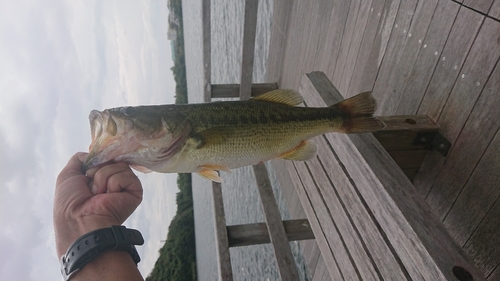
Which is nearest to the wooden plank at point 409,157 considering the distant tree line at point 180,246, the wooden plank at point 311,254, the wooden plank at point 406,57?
the wooden plank at point 406,57

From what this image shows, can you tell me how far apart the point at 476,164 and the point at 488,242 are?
21.4 inches

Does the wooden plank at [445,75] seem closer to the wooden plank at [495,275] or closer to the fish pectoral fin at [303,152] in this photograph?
the wooden plank at [495,275]

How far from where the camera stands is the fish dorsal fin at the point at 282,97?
2381 mm

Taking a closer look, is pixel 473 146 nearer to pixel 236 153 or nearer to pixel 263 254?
pixel 236 153

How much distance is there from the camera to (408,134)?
271 centimetres

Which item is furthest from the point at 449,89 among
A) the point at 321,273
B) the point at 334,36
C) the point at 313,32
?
the point at 321,273

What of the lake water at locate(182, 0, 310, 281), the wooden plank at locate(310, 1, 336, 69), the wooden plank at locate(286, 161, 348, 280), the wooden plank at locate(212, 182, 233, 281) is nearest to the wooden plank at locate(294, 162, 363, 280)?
the wooden plank at locate(286, 161, 348, 280)

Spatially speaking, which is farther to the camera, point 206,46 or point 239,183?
point 239,183

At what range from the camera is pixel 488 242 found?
94.3 inches

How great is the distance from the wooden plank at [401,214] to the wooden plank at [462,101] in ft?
2.64

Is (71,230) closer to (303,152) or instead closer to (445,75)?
(303,152)

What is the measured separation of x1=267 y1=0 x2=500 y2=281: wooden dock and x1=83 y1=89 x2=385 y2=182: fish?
579 mm

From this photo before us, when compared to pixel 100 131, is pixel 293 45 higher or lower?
lower

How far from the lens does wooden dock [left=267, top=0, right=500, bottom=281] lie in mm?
2307
